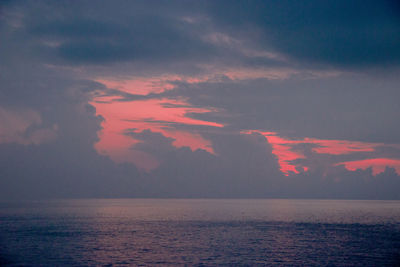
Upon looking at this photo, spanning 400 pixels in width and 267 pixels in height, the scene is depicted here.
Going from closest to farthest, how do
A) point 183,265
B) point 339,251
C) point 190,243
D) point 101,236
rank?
1. point 183,265
2. point 339,251
3. point 190,243
4. point 101,236

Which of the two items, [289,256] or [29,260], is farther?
[289,256]

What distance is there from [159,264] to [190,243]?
2363cm

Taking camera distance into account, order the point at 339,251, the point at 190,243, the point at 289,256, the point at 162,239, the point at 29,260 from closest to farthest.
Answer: the point at 29,260 → the point at 289,256 → the point at 339,251 → the point at 190,243 → the point at 162,239

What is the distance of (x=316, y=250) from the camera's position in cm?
7231

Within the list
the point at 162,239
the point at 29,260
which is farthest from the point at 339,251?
the point at 29,260

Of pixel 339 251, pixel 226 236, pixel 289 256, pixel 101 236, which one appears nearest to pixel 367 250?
pixel 339 251

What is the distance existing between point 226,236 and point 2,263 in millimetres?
52484

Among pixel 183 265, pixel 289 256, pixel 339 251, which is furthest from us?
pixel 339 251

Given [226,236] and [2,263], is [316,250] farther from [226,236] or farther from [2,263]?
[2,263]

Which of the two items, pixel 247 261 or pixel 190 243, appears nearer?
pixel 247 261

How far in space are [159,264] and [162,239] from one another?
2960 cm

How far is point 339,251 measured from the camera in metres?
71.1

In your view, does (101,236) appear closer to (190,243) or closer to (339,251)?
(190,243)

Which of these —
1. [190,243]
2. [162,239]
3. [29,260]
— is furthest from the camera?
[162,239]
